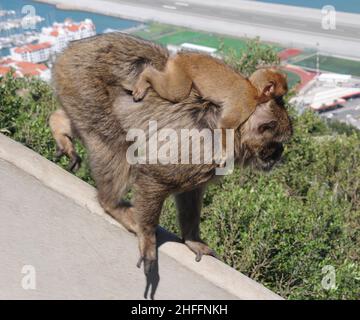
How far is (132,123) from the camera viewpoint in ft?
11.4

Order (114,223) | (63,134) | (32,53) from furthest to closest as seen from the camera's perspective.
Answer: (32,53)
(63,134)
(114,223)

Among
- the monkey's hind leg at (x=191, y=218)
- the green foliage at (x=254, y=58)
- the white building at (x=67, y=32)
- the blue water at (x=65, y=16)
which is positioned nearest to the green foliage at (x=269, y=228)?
the monkey's hind leg at (x=191, y=218)

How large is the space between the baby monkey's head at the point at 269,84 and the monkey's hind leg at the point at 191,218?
78 centimetres

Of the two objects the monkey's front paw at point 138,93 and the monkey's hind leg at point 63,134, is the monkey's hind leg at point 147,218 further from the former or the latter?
the monkey's hind leg at point 63,134

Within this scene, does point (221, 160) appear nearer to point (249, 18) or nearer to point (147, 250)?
point (147, 250)

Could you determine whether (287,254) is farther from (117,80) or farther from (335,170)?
(335,170)

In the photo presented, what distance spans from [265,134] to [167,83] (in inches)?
27.2

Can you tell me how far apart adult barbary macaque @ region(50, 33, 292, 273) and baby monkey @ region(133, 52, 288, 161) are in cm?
7

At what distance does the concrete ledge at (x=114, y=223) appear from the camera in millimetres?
3588

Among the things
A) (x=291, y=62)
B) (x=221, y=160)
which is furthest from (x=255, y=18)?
(x=221, y=160)

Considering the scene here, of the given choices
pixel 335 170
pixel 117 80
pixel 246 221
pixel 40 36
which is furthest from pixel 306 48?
pixel 117 80

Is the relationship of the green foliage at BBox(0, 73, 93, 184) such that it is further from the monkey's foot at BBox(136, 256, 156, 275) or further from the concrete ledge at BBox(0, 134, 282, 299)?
the monkey's foot at BBox(136, 256, 156, 275)

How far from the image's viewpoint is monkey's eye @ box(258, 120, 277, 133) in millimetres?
3479
